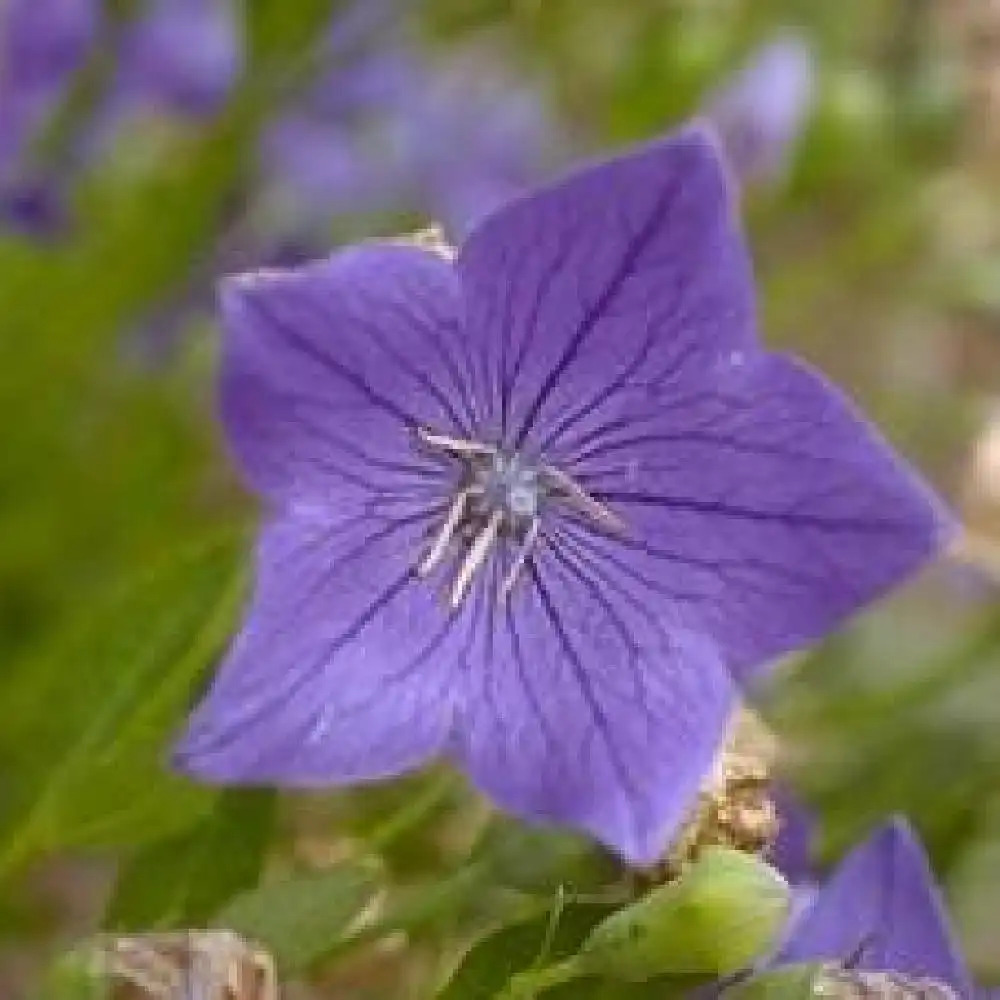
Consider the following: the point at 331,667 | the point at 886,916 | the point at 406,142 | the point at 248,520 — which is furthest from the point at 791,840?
the point at 406,142

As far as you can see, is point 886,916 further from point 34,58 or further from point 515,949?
point 34,58

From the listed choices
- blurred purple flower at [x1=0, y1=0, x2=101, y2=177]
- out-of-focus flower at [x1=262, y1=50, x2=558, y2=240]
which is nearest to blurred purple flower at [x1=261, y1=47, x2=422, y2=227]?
out-of-focus flower at [x1=262, y1=50, x2=558, y2=240]

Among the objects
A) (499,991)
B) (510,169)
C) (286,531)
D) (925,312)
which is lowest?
(499,991)

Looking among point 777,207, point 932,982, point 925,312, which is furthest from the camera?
point 925,312

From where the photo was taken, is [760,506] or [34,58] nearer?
[760,506]

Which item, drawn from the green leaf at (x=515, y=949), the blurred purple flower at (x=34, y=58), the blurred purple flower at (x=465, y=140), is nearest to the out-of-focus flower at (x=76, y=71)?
the blurred purple flower at (x=34, y=58)

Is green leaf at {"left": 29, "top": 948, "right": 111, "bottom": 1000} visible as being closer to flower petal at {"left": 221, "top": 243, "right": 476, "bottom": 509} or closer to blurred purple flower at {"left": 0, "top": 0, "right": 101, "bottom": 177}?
flower petal at {"left": 221, "top": 243, "right": 476, "bottom": 509}

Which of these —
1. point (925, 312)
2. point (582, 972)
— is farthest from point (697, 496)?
point (925, 312)

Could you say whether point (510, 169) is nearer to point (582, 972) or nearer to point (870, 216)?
point (870, 216)
